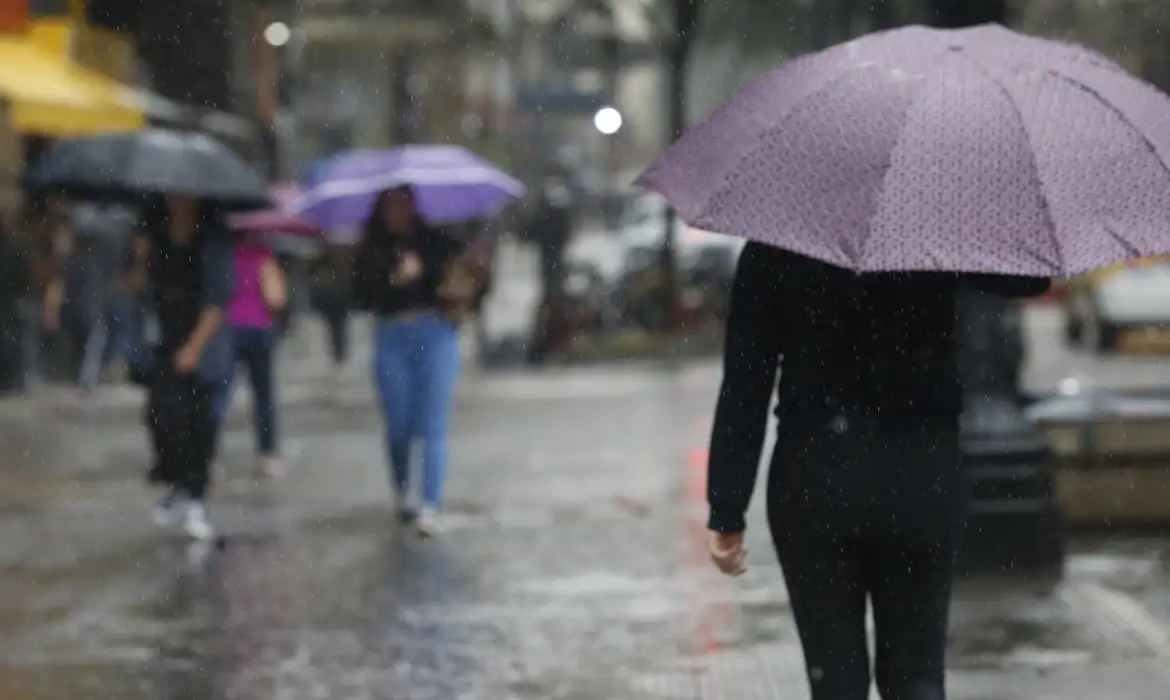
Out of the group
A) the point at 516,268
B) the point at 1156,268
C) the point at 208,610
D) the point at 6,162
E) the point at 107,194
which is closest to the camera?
the point at 208,610

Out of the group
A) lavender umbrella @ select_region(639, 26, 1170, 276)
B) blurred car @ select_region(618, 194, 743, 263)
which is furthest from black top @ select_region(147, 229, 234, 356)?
blurred car @ select_region(618, 194, 743, 263)

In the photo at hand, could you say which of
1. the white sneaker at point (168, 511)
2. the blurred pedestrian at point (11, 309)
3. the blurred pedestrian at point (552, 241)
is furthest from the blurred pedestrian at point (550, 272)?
the white sneaker at point (168, 511)

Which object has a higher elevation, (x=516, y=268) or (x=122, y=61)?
(x=122, y=61)

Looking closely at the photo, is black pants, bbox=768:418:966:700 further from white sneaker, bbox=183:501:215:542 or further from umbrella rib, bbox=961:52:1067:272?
white sneaker, bbox=183:501:215:542

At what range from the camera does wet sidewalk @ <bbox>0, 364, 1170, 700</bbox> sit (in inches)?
277

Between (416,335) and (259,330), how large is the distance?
3.29m

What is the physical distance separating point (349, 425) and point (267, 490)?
4373 mm

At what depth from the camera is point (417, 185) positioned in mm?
12086

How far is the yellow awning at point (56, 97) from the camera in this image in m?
18.8

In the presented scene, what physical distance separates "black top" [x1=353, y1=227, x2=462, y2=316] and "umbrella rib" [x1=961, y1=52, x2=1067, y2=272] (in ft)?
19.4

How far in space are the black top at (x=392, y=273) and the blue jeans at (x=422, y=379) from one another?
0.08 meters

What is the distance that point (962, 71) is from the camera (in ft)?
14.9

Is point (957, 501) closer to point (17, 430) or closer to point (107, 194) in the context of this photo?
point (107, 194)

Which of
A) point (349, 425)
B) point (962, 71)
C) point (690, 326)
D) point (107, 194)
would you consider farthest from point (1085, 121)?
point (690, 326)
